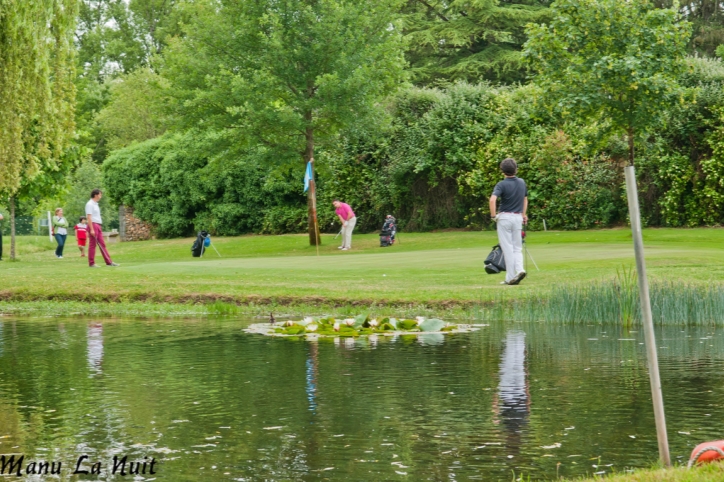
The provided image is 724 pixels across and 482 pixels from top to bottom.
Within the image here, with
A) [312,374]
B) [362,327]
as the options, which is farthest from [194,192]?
[312,374]

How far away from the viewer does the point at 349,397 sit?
30.7 ft

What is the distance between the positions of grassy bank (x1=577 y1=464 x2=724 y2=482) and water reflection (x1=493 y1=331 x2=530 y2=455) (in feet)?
4.20

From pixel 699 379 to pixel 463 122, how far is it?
1191 inches

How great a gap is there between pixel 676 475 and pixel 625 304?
31.1 ft

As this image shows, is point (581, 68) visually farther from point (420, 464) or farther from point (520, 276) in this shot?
point (420, 464)

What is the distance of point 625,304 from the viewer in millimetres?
14961

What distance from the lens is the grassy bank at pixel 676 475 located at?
5529mm

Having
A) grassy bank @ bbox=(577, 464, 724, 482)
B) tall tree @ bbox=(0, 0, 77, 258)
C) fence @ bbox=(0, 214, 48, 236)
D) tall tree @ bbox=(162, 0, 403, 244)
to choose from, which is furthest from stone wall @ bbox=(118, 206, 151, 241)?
grassy bank @ bbox=(577, 464, 724, 482)

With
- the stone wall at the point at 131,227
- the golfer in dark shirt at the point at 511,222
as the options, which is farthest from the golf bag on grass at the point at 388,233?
the stone wall at the point at 131,227

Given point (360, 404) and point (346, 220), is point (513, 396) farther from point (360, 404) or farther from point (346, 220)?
point (346, 220)

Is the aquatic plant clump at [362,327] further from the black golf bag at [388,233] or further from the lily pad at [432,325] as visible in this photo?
the black golf bag at [388,233]

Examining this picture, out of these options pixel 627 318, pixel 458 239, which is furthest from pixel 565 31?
pixel 627 318

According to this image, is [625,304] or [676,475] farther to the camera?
[625,304]

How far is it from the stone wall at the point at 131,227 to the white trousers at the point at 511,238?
36.1 m
